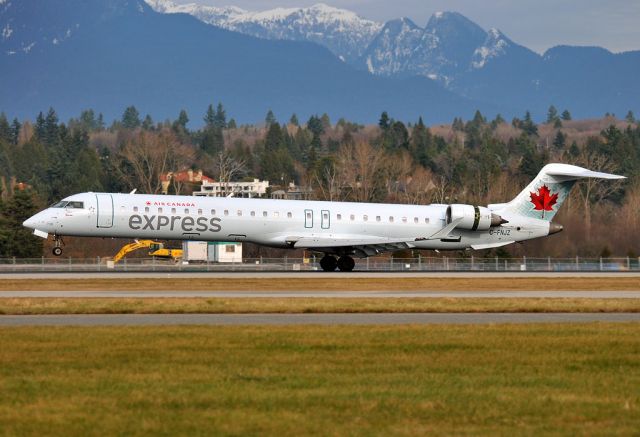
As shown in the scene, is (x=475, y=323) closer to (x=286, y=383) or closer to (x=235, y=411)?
(x=286, y=383)

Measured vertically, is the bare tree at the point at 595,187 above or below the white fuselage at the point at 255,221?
above

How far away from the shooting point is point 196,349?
19.1 m

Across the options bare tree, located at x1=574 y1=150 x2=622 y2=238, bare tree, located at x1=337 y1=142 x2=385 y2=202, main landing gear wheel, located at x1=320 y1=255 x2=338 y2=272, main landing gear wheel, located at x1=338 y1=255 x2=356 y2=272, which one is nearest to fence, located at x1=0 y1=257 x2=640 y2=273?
main landing gear wheel, located at x1=320 y1=255 x2=338 y2=272

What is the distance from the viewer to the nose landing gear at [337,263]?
5350 centimetres

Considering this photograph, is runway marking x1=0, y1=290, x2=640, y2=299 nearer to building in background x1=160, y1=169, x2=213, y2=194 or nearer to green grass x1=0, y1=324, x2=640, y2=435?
green grass x1=0, y1=324, x2=640, y2=435

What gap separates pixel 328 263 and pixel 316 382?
38.0m

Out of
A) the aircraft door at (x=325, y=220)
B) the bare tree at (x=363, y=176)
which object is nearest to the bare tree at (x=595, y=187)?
the bare tree at (x=363, y=176)

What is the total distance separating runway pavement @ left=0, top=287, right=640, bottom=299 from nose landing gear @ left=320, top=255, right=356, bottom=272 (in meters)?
15.9

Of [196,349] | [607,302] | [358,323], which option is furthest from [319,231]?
[196,349]

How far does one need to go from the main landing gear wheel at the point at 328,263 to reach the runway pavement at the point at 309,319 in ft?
87.0

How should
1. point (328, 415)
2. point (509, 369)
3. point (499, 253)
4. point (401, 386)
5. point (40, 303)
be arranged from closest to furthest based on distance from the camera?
1. point (328, 415)
2. point (401, 386)
3. point (509, 369)
4. point (40, 303)
5. point (499, 253)

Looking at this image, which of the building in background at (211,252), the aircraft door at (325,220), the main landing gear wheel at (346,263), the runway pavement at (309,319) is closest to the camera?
the runway pavement at (309,319)

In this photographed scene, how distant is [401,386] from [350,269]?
125 feet

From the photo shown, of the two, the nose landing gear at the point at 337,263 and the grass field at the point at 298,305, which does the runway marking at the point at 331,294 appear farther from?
the nose landing gear at the point at 337,263
